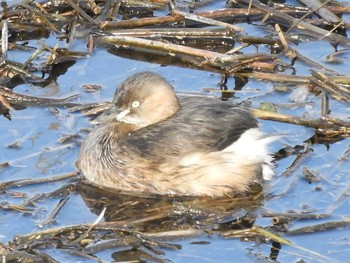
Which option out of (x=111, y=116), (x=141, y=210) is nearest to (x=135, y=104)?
(x=111, y=116)

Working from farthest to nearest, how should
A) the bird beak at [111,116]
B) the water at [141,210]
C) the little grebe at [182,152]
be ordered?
1. the bird beak at [111,116]
2. the little grebe at [182,152]
3. the water at [141,210]

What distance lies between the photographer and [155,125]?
6.80 metres

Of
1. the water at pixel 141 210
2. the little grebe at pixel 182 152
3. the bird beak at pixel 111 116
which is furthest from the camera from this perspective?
the bird beak at pixel 111 116

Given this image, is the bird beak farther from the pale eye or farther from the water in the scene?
the water

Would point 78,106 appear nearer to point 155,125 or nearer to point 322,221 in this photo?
point 155,125

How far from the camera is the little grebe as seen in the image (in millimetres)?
6617

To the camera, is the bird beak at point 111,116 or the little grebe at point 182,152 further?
the bird beak at point 111,116

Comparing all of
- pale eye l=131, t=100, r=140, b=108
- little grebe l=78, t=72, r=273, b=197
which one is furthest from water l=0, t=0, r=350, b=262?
pale eye l=131, t=100, r=140, b=108

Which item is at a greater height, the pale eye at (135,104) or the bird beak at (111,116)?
the pale eye at (135,104)

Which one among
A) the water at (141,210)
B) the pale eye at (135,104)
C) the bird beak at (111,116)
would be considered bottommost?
the water at (141,210)

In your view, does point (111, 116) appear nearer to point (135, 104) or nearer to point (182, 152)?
point (135, 104)

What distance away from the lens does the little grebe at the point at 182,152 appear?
6.62 m

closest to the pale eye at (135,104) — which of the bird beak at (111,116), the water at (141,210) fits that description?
the bird beak at (111,116)

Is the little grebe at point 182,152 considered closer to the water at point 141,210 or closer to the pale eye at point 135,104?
the pale eye at point 135,104
